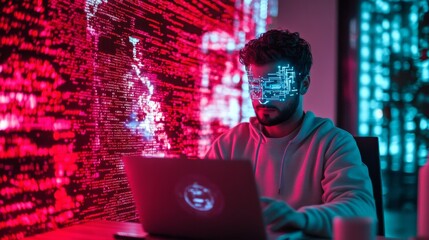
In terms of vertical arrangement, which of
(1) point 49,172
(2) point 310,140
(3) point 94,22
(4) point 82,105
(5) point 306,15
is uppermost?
(5) point 306,15

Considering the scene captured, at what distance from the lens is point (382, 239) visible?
1.31m

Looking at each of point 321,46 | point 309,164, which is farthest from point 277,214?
point 321,46

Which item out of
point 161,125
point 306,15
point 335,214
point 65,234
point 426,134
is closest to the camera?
point 335,214

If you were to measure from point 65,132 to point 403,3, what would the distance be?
2650 millimetres

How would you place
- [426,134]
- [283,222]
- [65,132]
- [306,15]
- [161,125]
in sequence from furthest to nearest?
A: [306,15], [426,134], [161,125], [65,132], [283,222]

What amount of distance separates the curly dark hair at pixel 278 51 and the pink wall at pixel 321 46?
1.73 m

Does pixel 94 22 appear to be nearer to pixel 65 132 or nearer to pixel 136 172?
pixel 65 132

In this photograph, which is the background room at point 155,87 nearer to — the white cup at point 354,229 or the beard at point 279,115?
the beard at point 279,115

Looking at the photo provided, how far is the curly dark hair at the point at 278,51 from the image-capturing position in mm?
1681

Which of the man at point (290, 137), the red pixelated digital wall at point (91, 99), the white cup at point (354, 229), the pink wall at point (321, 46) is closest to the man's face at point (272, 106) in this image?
the man at point (290, 137)

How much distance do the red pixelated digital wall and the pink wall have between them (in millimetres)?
1177

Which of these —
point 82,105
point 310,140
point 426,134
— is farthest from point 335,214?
point 426,134
